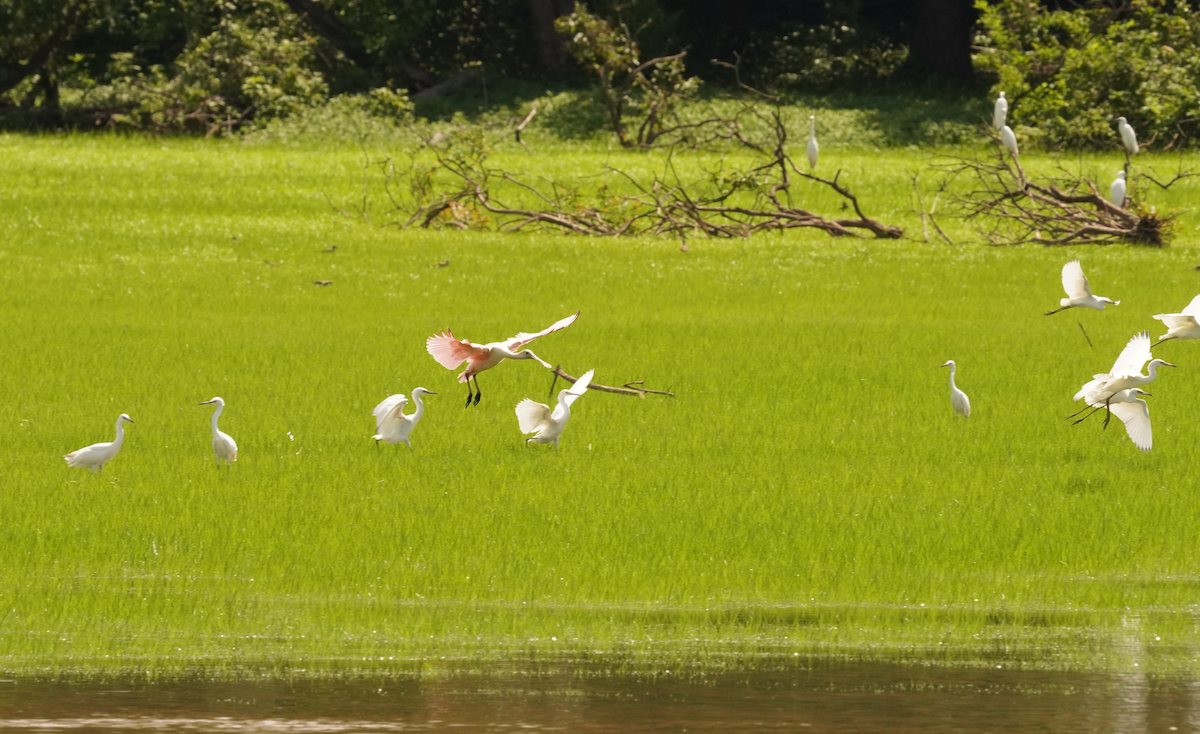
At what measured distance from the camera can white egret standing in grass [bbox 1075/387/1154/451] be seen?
12844 mm

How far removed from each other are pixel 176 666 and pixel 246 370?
9787mm

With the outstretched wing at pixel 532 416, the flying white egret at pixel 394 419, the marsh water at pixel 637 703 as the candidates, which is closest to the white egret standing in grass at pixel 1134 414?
the outstretched wing at pixel 532 416

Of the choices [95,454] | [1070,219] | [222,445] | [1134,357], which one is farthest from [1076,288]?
[1070,219]

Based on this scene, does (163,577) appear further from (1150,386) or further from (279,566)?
(1150,386)

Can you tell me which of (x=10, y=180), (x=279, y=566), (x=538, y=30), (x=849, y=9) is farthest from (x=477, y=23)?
(x=279, y=566)

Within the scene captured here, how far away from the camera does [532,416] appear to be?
13047 millimetres

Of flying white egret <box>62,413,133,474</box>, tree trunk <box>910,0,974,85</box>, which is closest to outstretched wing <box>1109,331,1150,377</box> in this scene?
flying white egret <box>62,413,133,474</box>

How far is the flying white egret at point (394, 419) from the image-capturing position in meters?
12.8

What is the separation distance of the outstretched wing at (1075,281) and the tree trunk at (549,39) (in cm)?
3374

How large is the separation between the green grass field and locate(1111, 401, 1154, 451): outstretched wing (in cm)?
30

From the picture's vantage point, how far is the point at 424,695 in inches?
299

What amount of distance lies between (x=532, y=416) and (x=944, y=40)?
37911mm

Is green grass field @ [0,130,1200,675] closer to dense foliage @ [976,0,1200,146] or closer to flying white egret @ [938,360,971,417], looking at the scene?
flying white egret @ [938,360,971,417]

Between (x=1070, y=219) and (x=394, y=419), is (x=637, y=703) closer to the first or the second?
(x=394, y=419)
